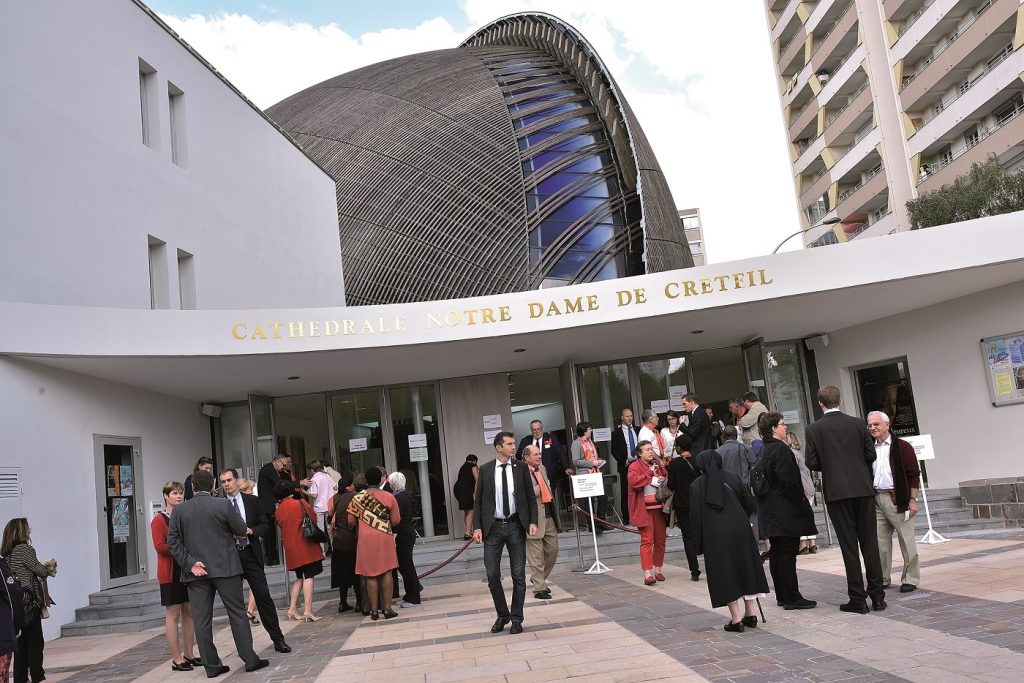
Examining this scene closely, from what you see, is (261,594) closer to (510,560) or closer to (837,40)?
(510,560)

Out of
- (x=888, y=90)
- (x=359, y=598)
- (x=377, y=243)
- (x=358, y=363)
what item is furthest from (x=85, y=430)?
(x=888, y=90)

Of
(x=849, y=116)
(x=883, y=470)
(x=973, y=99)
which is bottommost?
(x=883, y=470)

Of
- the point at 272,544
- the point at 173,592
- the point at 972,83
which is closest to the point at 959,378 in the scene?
the point at 272,544

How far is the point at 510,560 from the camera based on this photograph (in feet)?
24.3

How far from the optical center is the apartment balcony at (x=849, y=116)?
4188 centimetres

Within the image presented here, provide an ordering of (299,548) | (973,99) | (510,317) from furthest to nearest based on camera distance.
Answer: (973,99)
(510,317)
(299,548)

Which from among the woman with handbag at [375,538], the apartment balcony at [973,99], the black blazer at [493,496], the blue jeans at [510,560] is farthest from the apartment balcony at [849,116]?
the blue jeans at [510,560]

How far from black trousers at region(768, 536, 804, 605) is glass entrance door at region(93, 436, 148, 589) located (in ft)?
29.1

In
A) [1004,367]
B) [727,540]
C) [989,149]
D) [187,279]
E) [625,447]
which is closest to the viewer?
[727,540]

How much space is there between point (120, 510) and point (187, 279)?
4.20 metres

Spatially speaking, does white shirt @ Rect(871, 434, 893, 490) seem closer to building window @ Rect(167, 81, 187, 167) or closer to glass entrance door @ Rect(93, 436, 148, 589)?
glass entrance door @ Rect(93, 436, 148, 589)

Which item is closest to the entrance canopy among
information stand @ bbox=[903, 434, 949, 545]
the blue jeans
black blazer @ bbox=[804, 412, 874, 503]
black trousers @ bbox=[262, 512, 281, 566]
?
information stand @ bbox=[903, 434, 949, 545]

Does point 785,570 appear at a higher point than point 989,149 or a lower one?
lower

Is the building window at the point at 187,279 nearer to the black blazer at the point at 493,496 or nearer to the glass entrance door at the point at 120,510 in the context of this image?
the glass entrance door at the point at 120,510
